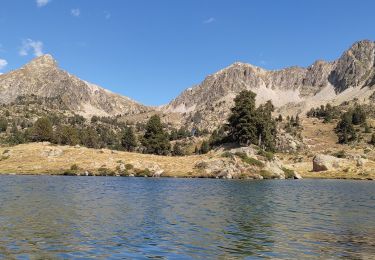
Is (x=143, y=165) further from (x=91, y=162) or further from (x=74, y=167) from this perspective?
(x=74, y=167)

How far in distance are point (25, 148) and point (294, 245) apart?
130835 millimetres

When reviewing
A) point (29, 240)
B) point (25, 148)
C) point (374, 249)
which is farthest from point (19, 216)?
point (25, 148)

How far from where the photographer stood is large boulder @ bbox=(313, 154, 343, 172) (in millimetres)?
147700

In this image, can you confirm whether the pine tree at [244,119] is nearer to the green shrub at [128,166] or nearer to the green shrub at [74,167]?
the green shrub at [128,166]

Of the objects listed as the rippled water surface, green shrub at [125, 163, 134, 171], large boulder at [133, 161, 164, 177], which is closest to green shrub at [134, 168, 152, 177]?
large boulder at [133, 161, 164, 177]

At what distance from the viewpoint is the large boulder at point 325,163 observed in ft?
485

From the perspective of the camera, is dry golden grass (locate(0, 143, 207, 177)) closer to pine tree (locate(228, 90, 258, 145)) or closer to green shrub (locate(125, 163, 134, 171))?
green shrub (locate(125, 163, 134, 171))

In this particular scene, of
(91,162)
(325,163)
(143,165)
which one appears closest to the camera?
(143,165)

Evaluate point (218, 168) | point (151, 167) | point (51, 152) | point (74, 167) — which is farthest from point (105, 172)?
point (218, 168)

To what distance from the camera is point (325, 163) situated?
147875 mm

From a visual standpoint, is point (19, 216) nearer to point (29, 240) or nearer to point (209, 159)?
point (29, 240)

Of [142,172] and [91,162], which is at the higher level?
[91,162]

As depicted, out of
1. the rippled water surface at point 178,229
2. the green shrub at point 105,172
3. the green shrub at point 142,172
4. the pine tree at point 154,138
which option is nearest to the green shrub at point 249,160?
the green shrub at point 142,172

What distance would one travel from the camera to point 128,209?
4244 cm
